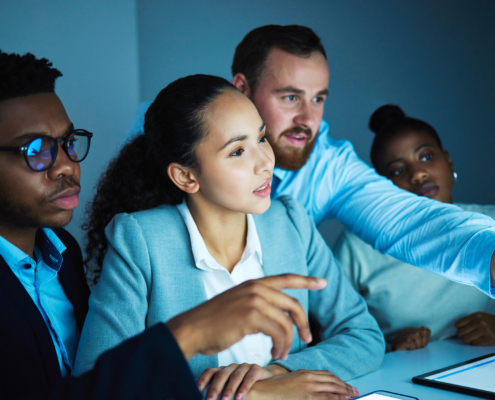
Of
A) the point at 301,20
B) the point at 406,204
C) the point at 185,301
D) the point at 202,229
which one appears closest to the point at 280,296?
the point at 185,301

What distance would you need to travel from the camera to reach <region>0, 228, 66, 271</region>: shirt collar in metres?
1.14

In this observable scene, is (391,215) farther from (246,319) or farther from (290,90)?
(246,319)

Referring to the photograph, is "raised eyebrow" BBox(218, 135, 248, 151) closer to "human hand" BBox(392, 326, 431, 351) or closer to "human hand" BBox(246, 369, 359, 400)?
"human hand" BBox(246, 369, 359, 400)

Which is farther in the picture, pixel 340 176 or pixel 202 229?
pixel 340 176

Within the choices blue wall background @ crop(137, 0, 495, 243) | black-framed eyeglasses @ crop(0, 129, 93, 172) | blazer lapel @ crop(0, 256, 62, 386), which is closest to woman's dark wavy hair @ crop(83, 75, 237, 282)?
black-framed eyeglasses @ crop(0, 129, 93, 172)

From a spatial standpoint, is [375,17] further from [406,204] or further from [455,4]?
[406,204]

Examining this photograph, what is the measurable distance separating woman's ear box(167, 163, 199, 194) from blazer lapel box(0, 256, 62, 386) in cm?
46

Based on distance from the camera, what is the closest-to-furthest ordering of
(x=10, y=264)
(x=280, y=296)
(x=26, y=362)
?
(x=280, y=296) → (x=26, y=362) → (x=10, y=264)

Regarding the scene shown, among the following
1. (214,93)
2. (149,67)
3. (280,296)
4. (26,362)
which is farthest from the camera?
(149,67)

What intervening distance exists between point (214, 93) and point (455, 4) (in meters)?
2.40

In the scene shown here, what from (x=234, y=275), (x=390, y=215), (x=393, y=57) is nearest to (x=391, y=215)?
(x=390, y=215)

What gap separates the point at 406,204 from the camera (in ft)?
5.04

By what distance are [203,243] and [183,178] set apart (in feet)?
0.63

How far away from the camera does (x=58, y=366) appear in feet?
3.62
